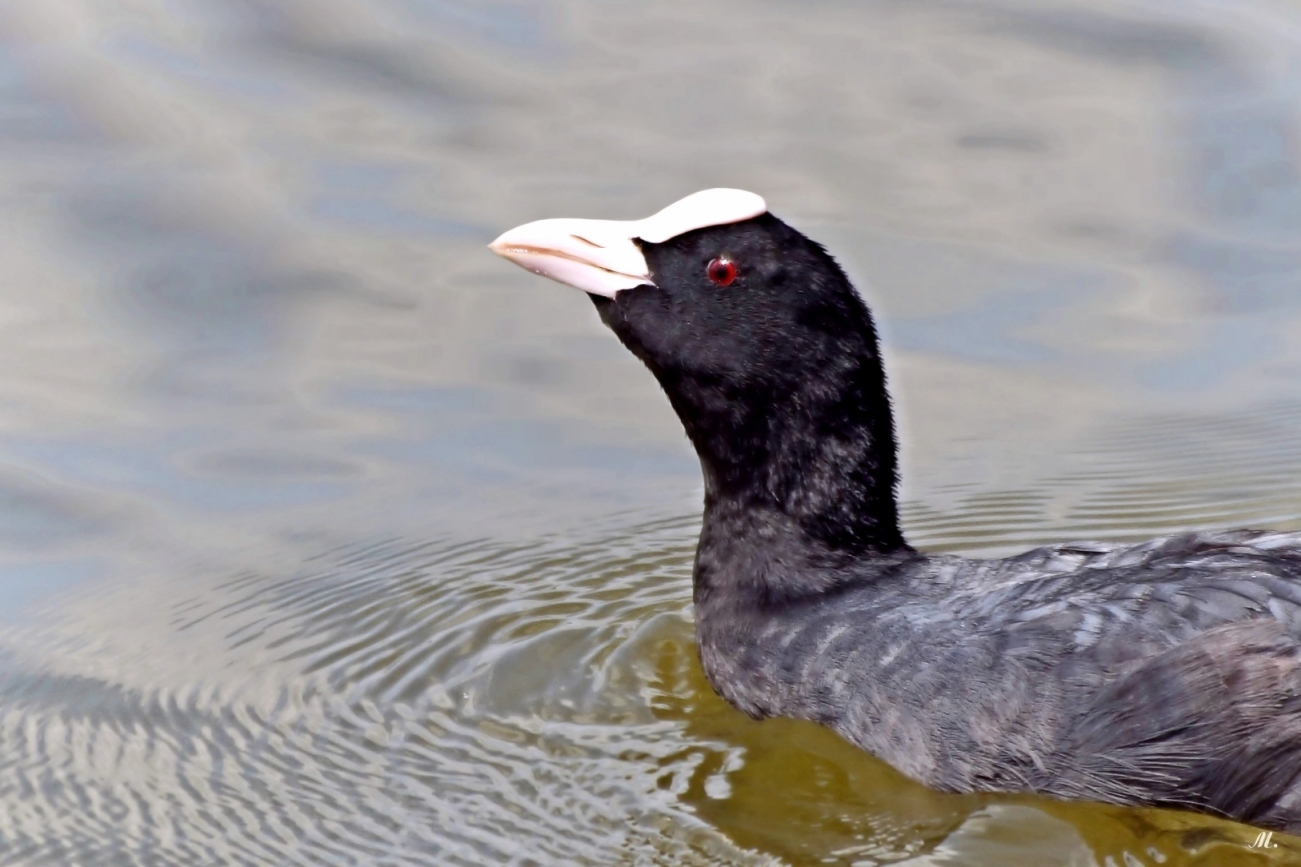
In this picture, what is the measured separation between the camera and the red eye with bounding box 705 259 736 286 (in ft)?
14.9

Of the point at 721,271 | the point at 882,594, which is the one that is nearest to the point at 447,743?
the point at 882,594

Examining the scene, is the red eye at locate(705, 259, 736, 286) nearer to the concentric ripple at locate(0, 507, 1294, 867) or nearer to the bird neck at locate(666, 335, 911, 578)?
the bird neck at locate(666, 335, 911, 578)

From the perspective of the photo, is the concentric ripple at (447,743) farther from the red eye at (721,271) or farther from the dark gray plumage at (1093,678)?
the red eye at (721,271)

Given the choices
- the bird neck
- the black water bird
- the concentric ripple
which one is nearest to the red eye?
the black water bird

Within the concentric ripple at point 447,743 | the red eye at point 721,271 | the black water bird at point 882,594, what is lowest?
the concentric ripple at point 447,743

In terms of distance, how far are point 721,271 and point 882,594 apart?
0.86 m

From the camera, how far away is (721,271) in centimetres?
455

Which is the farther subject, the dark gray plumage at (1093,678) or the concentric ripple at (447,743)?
the concentric ripple at (447,743)

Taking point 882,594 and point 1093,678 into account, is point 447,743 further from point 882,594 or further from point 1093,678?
point 1093,678

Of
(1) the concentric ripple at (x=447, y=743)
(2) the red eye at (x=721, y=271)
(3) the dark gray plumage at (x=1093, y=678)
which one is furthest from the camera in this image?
(2) the red eye at (x=721, y=271)

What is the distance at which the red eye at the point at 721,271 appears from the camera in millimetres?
4539

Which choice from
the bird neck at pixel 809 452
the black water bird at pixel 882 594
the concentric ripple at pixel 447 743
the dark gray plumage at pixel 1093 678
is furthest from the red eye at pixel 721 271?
the concentric ripple at pixel 447 743

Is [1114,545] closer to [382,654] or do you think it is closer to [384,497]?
[382,654]

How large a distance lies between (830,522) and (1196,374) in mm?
2459
